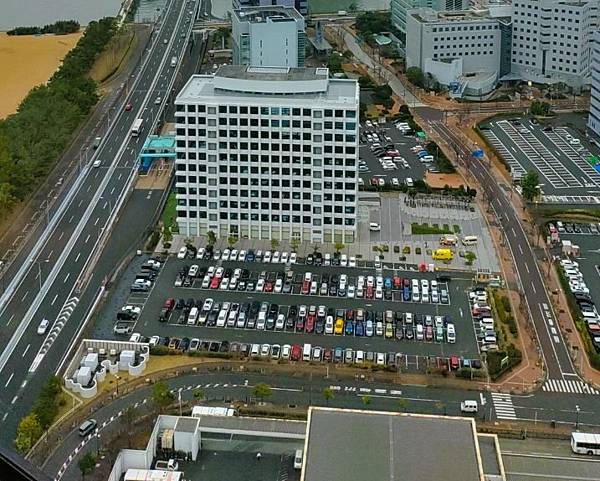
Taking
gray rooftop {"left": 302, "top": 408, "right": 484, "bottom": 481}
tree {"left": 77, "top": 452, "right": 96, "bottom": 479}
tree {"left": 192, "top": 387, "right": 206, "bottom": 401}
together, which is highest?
gray rooftop {"left": 302, "top": 408, "right": 484, "bottom": 481}

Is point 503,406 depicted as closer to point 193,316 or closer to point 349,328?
point 349,328

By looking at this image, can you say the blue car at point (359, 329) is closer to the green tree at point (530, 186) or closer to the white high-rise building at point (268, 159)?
the white high-rise building at point (268, 159)

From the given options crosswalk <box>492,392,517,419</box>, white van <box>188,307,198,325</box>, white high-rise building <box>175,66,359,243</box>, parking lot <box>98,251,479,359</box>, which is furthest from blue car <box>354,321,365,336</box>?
white high-rise building <box>175,66,359,243</box>

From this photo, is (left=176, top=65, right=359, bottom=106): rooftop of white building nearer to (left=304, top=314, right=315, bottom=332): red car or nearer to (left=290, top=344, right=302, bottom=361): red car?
(left=304, top=314, right=315, bottom=332): red car

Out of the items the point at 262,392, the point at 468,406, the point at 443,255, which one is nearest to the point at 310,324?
the point at 262,392

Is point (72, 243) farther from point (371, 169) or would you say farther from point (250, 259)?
point (371, 169)
